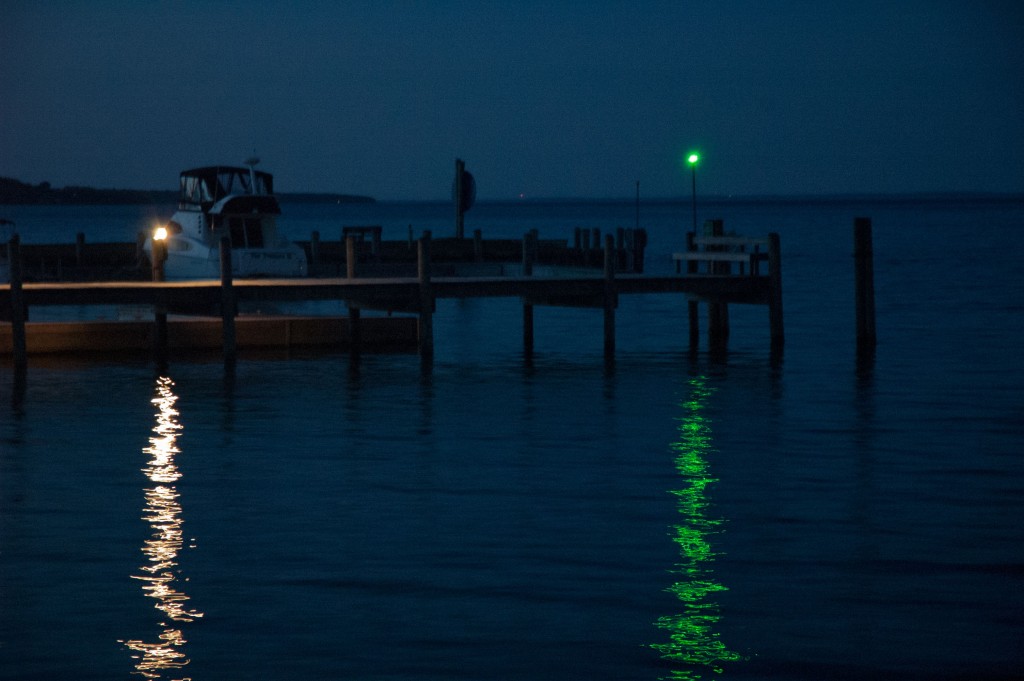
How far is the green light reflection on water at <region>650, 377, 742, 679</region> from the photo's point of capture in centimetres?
942

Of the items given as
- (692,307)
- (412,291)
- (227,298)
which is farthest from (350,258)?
(692,307)

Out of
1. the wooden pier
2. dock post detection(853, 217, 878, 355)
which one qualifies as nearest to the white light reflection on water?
the wooden pier

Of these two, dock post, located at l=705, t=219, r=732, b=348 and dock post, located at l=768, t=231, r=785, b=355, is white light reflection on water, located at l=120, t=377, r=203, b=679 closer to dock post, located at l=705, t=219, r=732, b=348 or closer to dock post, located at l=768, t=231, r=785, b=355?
dock post, located at l=768, t=231, r=785, b=355

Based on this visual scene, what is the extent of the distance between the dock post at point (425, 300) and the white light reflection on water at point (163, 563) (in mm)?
7065

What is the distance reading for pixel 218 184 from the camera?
4031 centimetres

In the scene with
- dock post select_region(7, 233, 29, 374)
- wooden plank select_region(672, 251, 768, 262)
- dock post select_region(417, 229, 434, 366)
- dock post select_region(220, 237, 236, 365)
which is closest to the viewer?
dock post select_region(7, 233, 29, 374)

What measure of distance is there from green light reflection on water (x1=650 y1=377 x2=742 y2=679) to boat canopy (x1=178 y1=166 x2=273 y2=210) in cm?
2431

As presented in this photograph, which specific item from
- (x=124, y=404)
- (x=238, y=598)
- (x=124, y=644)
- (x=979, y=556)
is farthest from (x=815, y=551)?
(x=124, y=404)

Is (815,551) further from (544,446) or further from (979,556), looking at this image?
(544,446)

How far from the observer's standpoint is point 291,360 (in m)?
28.4

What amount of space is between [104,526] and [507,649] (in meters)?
5.19

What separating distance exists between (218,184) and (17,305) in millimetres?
16155

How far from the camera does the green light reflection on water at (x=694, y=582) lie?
942 centimetres

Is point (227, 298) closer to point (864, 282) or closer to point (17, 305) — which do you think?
point (17, 305)
